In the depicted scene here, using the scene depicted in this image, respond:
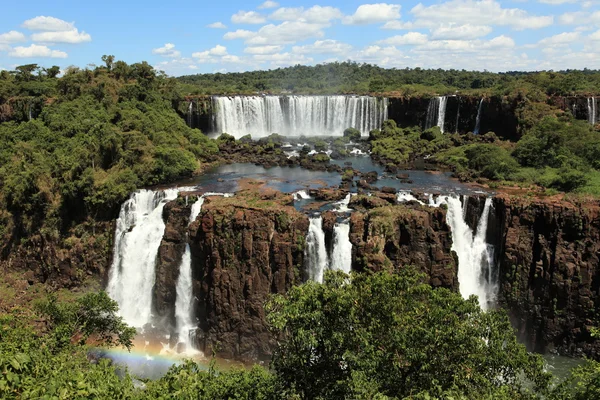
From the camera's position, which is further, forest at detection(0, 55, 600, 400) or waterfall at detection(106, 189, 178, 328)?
waterfall at detection(106, 189, 178, 328)

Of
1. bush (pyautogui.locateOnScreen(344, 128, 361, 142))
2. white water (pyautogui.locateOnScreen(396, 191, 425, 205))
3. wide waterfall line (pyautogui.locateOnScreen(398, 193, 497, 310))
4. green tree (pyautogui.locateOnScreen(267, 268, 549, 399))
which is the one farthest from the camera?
bush (pyautogui.locateOnScreen(344, 128, 361, 142))

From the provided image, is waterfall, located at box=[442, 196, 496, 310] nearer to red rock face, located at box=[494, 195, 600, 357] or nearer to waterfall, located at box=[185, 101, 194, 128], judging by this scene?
red rock face, located at box=[494, 195, 600, 357]

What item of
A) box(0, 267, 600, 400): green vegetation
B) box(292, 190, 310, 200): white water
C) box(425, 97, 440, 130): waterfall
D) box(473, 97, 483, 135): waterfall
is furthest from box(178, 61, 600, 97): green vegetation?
box(0, 267, 600, 400): green vegetation

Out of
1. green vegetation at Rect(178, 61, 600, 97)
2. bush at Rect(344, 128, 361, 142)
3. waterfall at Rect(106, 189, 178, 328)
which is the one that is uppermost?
green vegetation at Rect(178, 61, 600, 97)

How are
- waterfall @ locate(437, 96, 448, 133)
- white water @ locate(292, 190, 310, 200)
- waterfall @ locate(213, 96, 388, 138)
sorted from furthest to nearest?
waterfall @ locate(213, 96, 388, 138), waterfall @ locate(437, 96, 448, 133), white water @ locate(292, 190, 310, 200)

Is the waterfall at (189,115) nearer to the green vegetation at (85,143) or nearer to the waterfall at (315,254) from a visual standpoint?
the green vegetation at (85,143)

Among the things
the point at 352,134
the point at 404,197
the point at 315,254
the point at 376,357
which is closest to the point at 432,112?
the point at 352,134

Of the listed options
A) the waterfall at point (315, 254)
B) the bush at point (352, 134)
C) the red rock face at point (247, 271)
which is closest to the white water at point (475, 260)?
the waterfall at point (315, 254)
